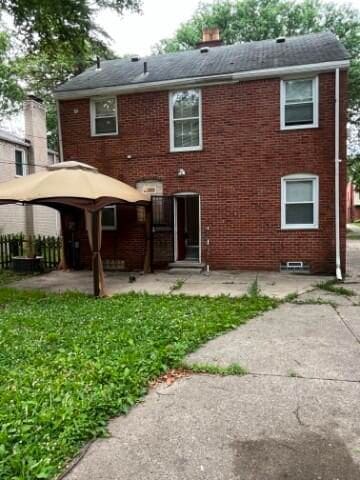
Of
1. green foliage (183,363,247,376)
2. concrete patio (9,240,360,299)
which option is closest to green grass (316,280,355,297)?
concrete patio (9,240,360,299)

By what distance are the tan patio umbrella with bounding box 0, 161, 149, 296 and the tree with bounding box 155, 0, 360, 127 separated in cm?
1880

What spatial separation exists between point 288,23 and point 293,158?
19.6 metres

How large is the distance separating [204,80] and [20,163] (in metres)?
10.0

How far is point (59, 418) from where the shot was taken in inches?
111

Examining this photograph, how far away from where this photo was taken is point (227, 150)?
10547 millimetres

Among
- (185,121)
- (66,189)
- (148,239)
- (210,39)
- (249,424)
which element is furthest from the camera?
(210,39)

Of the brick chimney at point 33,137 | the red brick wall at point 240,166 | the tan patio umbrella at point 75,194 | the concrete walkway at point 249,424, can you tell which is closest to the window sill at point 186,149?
the red brick wall at point 240,166

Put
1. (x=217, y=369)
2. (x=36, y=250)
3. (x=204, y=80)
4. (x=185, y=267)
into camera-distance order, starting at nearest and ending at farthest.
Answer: (x=217, y=369) → (x=204, y=80) → (x=185, y=267) → (x=36, y=250)

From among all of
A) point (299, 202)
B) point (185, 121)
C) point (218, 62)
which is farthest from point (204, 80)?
point (299, 202)

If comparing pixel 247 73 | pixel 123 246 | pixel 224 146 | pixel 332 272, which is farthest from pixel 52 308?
pixel 247 73

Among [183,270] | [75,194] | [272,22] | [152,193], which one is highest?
[272,22]

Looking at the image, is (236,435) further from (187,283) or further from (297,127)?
(297,127)

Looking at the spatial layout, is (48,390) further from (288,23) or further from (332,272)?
(288,23)

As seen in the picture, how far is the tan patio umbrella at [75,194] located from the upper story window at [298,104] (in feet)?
17.0
